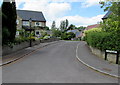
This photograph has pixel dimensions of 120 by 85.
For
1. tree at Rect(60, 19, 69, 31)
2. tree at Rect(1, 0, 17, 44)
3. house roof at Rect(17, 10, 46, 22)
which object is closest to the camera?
tree at Rect(1, 0, 17, 44)

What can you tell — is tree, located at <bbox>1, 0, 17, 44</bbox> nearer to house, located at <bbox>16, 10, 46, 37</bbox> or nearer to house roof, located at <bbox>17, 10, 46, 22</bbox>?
house, located at <bbox>16, 10, 46, 37</bbox>

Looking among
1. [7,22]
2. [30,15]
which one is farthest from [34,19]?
[7,22]

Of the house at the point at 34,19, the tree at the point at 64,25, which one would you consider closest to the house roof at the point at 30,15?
the house at the point at 34,19

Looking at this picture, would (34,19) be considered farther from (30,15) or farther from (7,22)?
(7,22)

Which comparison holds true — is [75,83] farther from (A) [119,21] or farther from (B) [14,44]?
(B) [14,44]

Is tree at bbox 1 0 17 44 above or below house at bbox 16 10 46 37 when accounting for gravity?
below

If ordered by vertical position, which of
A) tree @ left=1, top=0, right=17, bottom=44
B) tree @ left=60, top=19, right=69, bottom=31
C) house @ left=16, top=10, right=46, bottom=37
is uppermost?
tree @ left=60, top=19, right=69, bottom=31

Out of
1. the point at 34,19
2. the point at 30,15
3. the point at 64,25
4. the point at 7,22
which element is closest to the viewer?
the point at 7,22

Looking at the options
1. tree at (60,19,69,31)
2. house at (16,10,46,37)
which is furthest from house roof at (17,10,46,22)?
tree at (60,19,69,31)

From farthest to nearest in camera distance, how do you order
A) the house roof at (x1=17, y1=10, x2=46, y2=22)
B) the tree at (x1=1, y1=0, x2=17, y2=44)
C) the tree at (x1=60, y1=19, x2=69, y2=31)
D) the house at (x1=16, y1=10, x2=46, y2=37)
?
the tree at (x1=60, y1=19, x2=69, y2=31) < the house roof at (x1=17, y1=10, x2=46, y2=22) < the house at (x1=16, y1=10, x2=46, y2=37) < the tree at (x1=1, y1=0, x2=17, y2=44)

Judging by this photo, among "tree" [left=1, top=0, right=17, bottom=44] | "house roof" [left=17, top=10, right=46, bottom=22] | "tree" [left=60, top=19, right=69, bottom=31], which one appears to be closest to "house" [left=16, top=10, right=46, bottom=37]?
"house roof" [left=17, top=10, right=46, bottom=22]

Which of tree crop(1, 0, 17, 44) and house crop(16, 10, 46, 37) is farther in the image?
house crop(16, 10, 46, 37)

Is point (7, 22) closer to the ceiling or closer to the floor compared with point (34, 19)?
closer to the floor

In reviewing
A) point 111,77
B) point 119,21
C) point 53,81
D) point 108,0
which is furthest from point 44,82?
point 108,0
